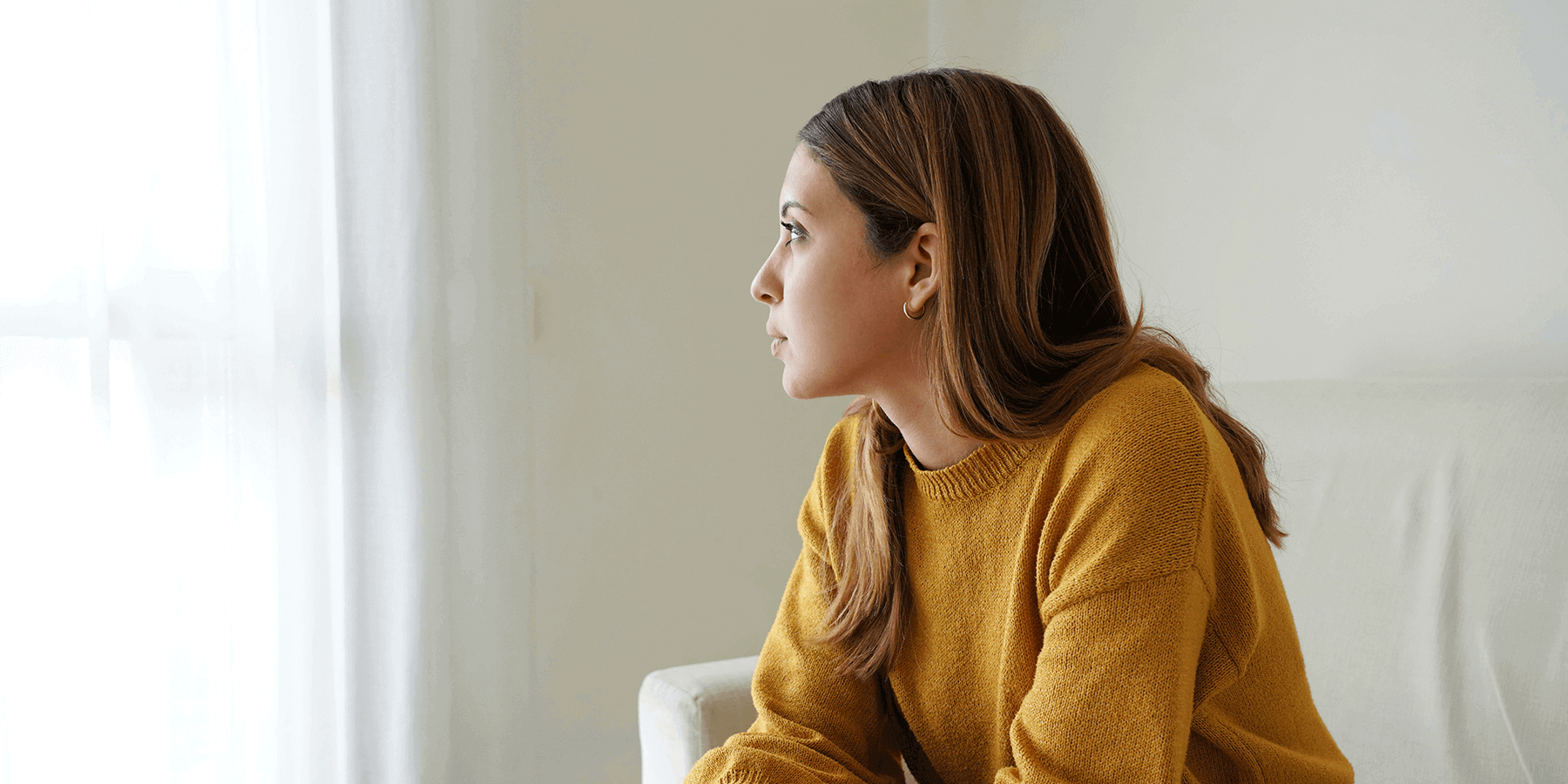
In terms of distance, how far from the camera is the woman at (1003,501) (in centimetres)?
76

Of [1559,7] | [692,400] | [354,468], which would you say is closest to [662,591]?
[692,400]

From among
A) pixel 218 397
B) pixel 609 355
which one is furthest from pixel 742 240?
pixel 218 397

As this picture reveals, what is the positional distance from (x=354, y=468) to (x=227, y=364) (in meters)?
0.25

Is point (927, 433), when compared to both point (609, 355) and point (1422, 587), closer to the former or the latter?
point (1422, 587)

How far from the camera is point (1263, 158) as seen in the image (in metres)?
1.60

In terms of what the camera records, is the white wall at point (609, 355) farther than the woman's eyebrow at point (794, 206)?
Yes

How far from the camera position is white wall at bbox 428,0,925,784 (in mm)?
1816

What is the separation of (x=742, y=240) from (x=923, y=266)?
1.27 meters

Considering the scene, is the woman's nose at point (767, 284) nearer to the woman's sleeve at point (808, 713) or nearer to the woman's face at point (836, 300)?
the woman's face at point (836, 300)

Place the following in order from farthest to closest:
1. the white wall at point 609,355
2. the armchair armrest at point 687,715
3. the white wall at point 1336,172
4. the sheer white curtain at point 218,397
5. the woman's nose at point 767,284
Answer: the white wall at point 609,355 → the sheer white curtain at point 218,397 → the white wall at point 1336,172 → the armchair armrest at point 687,715 → the woman's nose at point 767,284

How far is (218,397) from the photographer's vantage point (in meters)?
1.57

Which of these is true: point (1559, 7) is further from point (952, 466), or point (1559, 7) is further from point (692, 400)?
point (692, 400)

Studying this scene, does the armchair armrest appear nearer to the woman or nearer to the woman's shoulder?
the woman

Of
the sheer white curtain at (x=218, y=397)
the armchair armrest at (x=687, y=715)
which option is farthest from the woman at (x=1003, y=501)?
the sheer white curtain at (x=218, y=397)
